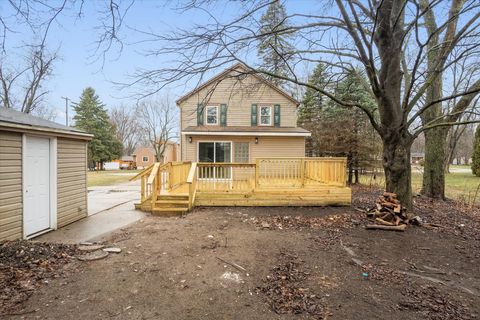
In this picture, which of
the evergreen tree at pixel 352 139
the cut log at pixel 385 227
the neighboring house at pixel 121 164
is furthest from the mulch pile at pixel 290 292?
the neighboring house at pixel 121 164

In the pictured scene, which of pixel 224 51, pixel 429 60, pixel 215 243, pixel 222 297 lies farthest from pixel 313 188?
pixel 429 60

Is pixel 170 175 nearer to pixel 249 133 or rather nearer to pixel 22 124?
pixel 22 124

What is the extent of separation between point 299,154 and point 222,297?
431 inches

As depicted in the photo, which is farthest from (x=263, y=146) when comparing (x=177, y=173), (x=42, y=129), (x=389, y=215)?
(x=42, y=129)

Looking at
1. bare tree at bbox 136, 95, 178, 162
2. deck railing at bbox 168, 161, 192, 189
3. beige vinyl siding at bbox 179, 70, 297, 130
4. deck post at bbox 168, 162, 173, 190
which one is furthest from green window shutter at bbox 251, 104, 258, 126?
bare tree at bbox 136, 95, 178, 162

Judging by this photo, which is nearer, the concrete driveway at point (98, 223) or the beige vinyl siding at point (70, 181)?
the concrete driveway at point (98, 223)

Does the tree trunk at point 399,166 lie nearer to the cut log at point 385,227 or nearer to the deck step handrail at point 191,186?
the cut log at point 385,227

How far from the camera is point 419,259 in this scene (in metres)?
4.43

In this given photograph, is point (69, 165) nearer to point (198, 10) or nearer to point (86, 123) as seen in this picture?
point (198, 10)

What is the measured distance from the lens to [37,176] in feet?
18.1

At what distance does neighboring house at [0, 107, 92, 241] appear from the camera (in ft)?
15.6

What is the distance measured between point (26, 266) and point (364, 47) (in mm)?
8321

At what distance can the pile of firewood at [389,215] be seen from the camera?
6.03 m

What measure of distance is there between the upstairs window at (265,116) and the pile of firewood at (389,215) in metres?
8.43
